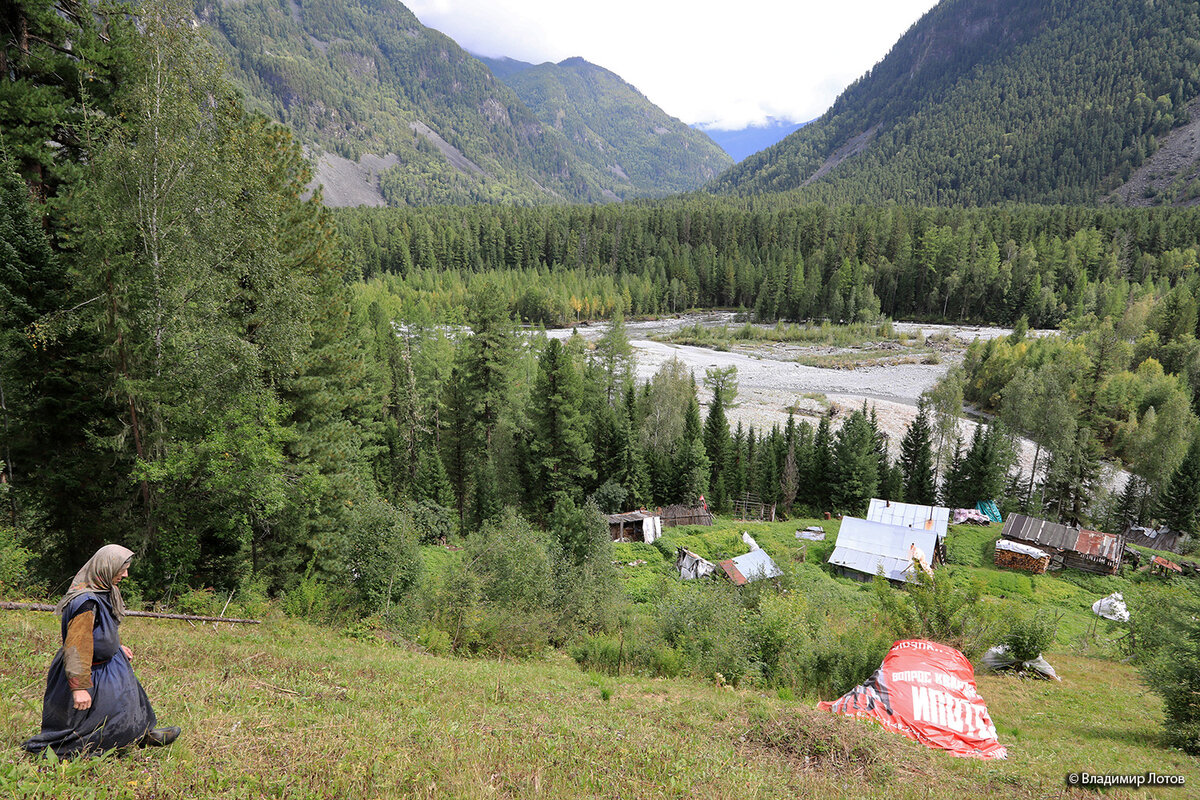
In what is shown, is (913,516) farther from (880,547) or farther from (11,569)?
(11,569)

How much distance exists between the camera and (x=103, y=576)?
4977mm

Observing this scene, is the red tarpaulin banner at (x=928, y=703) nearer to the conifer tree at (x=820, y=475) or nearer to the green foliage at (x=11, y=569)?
the green foliage at (x=11, y=569)

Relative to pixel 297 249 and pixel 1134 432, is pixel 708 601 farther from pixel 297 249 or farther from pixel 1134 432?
pixel 1134 432

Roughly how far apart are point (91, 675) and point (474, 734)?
436 centimetres

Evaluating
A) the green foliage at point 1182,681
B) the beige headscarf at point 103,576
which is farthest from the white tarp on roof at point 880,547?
the beige headscarf at point 103,576

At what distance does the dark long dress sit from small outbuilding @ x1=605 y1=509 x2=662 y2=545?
101ft

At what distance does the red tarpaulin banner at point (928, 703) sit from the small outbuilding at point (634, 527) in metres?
22.8

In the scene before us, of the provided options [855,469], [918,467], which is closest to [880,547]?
[855,469]

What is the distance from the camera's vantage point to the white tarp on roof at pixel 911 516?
1388 inches

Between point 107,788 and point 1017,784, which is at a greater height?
point 107,788

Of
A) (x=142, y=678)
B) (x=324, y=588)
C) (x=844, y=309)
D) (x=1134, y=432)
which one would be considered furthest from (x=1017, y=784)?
(x=844, y=309)

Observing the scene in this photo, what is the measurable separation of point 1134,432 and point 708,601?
176 feet

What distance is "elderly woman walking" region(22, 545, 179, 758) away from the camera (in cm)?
479

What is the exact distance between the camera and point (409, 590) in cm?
1672
